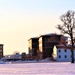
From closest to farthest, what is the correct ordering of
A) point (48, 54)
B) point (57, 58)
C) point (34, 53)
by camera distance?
1. point (57, 58)
2. point (48, 54)
3. point (34, 53)

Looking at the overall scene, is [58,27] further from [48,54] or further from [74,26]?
[48,54]

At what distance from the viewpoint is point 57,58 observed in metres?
128

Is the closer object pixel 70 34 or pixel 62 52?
pixel 70 34

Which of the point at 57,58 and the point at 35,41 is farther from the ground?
the point at 35,41

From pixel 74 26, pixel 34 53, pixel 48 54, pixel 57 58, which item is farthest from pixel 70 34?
pixel 34 53

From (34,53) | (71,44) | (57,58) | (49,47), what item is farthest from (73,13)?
(34,53)

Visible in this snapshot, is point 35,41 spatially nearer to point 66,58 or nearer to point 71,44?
point 66,58

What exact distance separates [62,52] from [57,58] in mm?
4639

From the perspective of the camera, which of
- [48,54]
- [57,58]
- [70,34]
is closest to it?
[70,34]

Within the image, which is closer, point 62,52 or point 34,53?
point 62,52

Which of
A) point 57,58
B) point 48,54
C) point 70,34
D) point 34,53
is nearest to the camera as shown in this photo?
point 70,34

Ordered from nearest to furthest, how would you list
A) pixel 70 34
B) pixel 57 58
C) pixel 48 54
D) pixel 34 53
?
pixel 70 34
pixel 57 58
pixel 48 54
pixel 34 53

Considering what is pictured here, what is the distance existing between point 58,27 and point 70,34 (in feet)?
9.74

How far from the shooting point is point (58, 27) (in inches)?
2712
